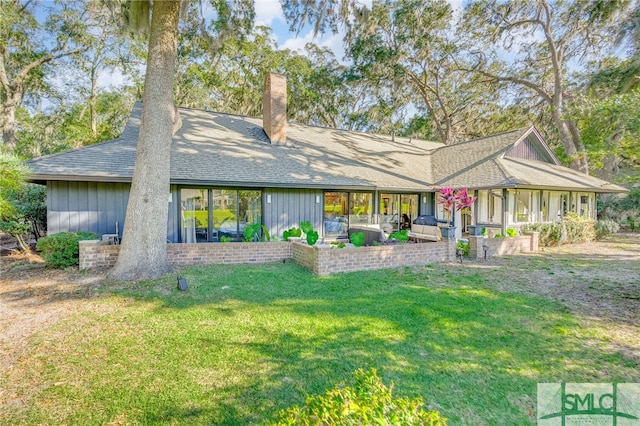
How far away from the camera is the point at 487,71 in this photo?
21.9 m

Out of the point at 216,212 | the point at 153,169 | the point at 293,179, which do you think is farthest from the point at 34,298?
the point at 293,179

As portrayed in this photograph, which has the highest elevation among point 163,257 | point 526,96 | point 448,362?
point 526,96

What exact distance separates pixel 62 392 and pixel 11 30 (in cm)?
2151

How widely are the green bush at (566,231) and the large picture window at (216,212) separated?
10838 millimetres

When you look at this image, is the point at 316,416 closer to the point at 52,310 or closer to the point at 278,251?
the point at 52,310

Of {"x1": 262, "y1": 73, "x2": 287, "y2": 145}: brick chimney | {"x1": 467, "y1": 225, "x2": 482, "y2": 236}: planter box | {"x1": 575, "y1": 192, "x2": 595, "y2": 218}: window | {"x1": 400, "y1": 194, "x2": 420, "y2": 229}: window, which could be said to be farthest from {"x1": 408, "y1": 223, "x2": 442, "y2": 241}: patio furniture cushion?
{"x1": 575, "y1": 192, "x2": 595, "y2": 218}: window

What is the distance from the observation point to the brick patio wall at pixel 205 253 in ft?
23.8

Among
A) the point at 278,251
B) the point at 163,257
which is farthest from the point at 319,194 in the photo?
the point at 163,257

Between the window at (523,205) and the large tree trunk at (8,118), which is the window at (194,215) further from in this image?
the large tree trunk at (8,118)

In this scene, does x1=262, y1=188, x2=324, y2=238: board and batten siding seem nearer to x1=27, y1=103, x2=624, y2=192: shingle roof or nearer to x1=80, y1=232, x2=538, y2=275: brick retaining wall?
x1=27, y1=103, x2=624, y2=192: shingle roof

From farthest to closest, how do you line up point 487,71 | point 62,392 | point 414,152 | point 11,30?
point 487,71 < point 414,152 < point 11,30 < point 62,392

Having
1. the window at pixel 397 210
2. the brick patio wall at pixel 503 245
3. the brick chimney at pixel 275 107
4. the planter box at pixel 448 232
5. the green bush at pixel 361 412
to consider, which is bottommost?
the brick patio wall at pixel 503 245

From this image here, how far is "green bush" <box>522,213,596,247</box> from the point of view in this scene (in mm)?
12391

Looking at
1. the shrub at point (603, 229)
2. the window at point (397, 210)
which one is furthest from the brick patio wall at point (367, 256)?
the shrub at point (603, 229)
